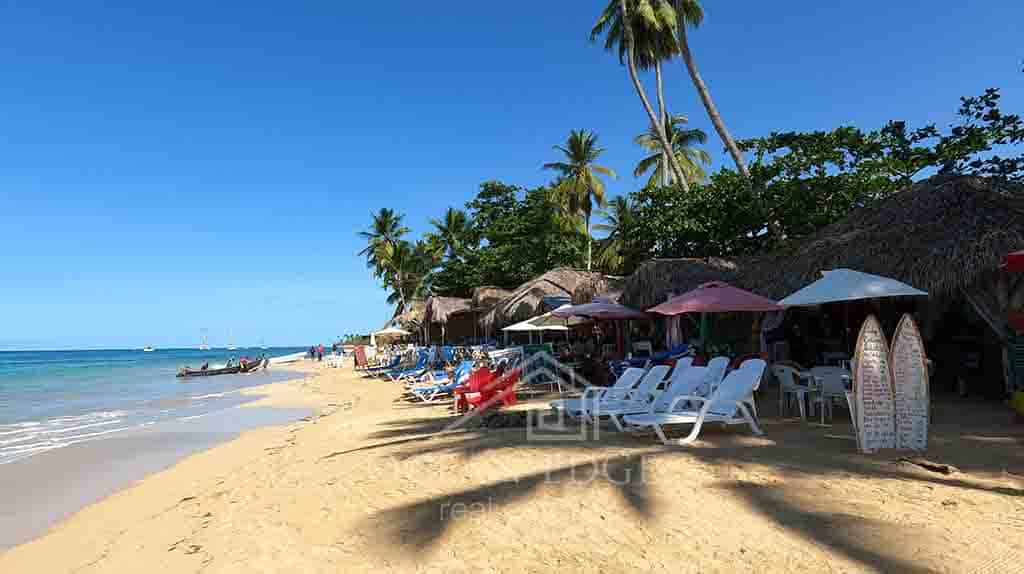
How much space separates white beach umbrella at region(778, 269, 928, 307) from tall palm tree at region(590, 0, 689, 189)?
38.6 feet

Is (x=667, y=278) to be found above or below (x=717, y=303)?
→ above

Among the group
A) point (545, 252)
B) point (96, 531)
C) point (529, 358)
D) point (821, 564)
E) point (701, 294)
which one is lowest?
point (96, 531)

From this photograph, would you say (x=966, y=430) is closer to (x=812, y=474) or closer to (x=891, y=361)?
(x=891, y=361)

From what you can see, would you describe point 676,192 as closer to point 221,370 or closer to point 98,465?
point 98,465

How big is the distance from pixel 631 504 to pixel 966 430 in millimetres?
4076

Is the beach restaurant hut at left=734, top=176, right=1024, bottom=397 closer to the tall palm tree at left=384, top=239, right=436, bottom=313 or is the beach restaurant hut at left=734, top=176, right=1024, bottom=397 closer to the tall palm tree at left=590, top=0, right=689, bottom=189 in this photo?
the tall palm tree at left=590, top=0, right=689, bottom=189

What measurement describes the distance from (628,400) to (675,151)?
23076mm

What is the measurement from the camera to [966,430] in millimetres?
5656

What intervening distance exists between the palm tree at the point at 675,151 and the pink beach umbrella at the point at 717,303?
19157 mm

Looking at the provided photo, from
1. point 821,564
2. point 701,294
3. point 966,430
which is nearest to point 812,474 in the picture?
point 821,564

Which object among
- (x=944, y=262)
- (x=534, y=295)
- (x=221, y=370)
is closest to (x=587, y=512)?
(x=944, y=262)

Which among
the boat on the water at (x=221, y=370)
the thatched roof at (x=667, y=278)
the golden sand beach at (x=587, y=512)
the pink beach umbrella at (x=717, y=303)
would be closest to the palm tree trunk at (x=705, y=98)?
the thatched roof at (x=667, y=278)

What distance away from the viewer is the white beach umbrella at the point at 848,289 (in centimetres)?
682

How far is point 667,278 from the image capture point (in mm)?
11594
